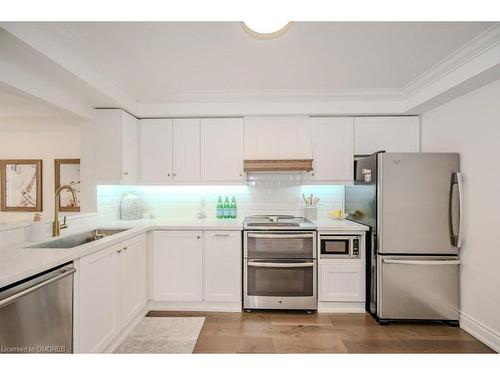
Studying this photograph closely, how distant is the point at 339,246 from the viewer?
2713mm

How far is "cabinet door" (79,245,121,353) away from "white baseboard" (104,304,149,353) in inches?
3.5

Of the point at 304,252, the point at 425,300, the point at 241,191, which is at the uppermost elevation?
the point at 241,191

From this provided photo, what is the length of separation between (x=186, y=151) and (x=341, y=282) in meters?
2.31

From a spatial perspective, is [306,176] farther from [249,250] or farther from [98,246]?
[98,246]

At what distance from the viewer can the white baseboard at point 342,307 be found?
2.72 metres

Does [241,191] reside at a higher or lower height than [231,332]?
higher

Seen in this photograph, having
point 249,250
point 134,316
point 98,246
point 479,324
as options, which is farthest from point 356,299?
point 98,246

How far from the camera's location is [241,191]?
3.42 meters

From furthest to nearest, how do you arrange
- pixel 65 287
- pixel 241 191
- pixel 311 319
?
pixel 241 191 < pixel 311 319 < pixel 65 287

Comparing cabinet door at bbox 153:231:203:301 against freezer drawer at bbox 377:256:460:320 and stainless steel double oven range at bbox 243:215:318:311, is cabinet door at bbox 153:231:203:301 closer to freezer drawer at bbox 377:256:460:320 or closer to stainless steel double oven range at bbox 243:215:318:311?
stainless steel double oven range at bbox 243:215:318:311

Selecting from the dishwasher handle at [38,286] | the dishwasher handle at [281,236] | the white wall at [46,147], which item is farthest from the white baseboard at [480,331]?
the white wall at [46,147]

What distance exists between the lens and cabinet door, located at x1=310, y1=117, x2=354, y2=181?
309 centimetres
